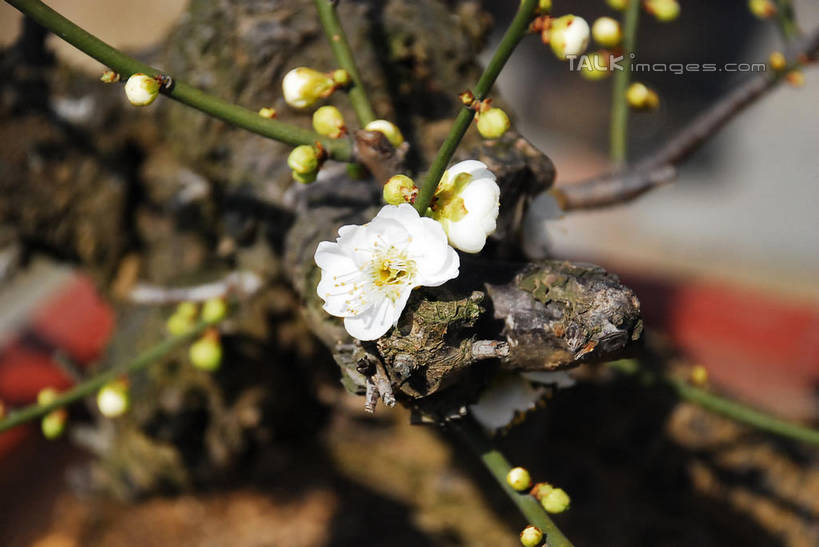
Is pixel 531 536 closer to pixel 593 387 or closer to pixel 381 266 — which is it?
pixel 381 266

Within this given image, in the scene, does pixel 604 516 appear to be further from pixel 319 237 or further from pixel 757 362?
pixel 757 362

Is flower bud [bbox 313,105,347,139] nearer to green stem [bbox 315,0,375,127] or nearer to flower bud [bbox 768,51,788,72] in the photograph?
green stem [bbox 315,0,375,127]

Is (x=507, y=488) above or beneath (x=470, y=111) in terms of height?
beneath

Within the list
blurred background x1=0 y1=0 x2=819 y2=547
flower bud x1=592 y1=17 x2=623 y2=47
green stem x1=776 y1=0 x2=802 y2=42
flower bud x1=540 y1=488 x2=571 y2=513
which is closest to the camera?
flower bud x1=540 y1=488 x2=571 y2=513

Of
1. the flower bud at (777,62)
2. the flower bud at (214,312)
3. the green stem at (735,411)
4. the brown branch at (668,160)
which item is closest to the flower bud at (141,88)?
the flower bud at (214,312)

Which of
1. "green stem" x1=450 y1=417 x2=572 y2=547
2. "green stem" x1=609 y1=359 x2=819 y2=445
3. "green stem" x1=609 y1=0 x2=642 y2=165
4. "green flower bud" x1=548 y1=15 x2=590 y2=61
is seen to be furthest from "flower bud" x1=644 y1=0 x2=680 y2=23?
"green stem" x1=450 y1=417 x2=572 y2=547

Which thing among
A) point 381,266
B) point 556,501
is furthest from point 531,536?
point 381,266
